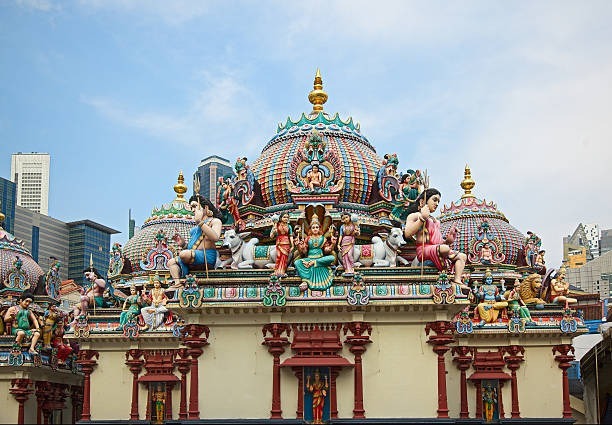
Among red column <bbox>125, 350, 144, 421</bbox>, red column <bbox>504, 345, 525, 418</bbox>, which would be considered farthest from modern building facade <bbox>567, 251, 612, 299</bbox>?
red column <bbox>125, 350, 144, 421</bbox>

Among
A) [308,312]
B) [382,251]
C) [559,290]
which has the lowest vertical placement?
[308,312]

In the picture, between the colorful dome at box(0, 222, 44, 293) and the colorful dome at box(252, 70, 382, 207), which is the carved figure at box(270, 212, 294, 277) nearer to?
the colorful dome at box(252, 70, 382, 207)

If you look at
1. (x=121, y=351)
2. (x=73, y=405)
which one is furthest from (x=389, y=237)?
(x=73, y=405)

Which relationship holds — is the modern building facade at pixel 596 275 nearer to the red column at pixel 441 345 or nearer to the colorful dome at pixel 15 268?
the colorful dome at pixel 15 268

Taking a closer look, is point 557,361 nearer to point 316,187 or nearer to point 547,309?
point 547,309

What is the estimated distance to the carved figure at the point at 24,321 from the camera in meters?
35.5

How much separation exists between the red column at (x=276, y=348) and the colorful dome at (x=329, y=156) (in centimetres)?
613

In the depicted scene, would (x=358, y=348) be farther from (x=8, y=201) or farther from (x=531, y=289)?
(x=8, y=201)

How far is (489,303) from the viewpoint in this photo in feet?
105

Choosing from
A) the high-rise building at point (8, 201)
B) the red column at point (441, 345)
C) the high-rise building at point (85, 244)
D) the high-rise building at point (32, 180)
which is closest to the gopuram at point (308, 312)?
the red column at point (441, 345)

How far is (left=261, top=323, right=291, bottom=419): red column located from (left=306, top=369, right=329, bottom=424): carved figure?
1.00 meters

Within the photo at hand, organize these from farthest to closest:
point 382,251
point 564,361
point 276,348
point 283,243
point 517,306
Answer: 1. point 517,306
2. point 564,361
3. point 382,251
4. point 283,243
5. point 276,348

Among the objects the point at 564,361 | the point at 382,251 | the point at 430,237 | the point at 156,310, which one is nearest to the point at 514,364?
the point at 564,361

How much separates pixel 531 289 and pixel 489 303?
365cm
